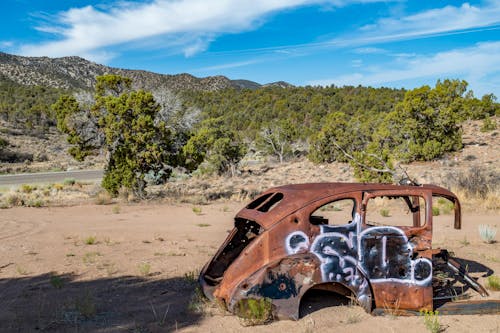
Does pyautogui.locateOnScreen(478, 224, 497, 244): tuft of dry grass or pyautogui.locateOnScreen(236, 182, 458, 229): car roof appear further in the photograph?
pyautogui.locateOnScreen(478, 224, 497, 244): tuft of dry grass

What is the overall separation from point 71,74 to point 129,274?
277ft

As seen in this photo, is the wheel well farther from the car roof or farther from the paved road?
the paved road

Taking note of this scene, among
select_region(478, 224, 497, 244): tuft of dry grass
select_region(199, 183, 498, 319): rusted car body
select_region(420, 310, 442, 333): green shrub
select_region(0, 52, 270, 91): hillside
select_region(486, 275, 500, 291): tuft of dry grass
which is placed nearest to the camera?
select_region(420, 310, 442, 333): green shrub

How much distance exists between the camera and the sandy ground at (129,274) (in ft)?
17.3

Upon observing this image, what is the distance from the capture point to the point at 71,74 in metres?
83.6

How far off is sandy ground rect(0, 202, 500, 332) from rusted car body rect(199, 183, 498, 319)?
291mm

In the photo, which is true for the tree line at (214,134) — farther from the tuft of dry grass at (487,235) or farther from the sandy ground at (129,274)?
the sandy ground at (129,274)

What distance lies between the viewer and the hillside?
249 ft

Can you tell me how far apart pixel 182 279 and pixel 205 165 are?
24.3 m

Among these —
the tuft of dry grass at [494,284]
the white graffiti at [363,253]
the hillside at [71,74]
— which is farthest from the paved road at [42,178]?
the hillside at [71,74]

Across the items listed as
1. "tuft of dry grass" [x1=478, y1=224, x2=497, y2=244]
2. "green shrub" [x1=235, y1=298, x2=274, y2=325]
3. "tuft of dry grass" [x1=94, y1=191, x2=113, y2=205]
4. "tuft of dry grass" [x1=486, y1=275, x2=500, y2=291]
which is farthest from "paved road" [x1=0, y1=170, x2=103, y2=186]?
"tuft of dry grass" [x1=486, y1=275, x2=500, y2=291]

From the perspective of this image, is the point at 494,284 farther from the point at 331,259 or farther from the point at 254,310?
the point at 254,310

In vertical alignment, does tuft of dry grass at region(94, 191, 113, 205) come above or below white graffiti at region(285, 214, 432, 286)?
below

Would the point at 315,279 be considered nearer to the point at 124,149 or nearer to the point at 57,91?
the point at 124,149
